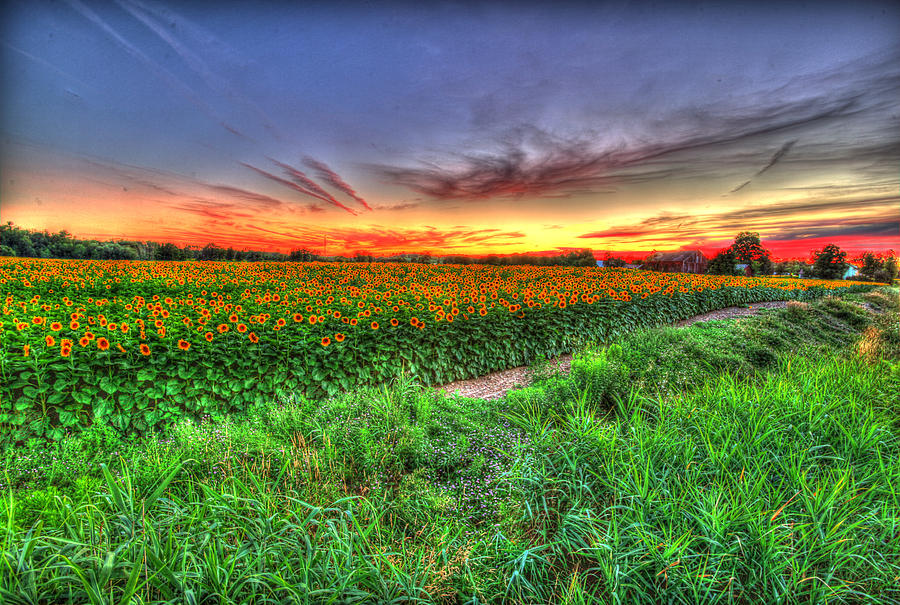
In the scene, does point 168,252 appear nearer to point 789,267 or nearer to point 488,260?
point 488,260

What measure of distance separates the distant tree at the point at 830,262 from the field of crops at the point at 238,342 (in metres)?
22.5

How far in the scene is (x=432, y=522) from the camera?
2049 millimetres

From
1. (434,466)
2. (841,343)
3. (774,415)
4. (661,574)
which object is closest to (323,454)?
(434,466)

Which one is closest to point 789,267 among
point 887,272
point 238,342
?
point 887,272

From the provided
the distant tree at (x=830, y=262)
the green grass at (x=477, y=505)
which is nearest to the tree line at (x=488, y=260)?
the distant tree at (x=830, y=262)

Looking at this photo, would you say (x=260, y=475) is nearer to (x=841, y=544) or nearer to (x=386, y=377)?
(x=386, y=377)

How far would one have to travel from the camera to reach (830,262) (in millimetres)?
20875

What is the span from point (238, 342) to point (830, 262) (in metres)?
30.1

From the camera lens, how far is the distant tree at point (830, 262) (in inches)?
808

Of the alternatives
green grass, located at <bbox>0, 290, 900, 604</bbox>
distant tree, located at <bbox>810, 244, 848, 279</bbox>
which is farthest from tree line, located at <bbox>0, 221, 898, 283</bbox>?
green grass, located at <bbox>0, 290, 900, 604</bbox>

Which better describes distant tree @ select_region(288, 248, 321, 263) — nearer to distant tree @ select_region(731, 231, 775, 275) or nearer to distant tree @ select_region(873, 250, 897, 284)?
distant tree @ select_region(731, 231, 775, 275)

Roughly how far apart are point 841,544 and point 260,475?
3282 mm

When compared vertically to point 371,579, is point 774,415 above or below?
above

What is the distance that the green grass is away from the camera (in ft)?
5.15
